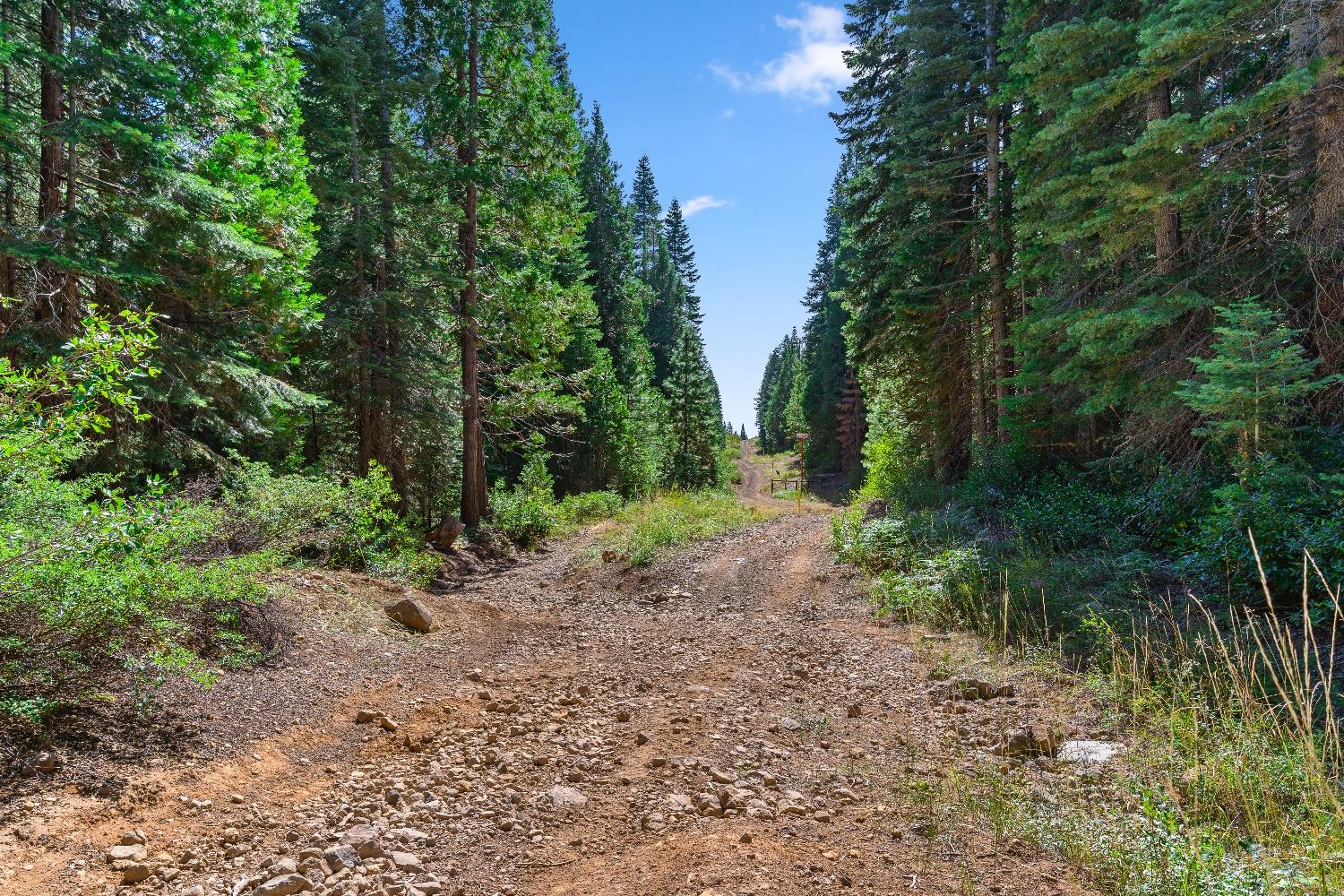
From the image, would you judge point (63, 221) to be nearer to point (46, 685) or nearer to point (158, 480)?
point (158, 480)

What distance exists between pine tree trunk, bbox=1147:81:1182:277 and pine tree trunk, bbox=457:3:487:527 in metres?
12.0

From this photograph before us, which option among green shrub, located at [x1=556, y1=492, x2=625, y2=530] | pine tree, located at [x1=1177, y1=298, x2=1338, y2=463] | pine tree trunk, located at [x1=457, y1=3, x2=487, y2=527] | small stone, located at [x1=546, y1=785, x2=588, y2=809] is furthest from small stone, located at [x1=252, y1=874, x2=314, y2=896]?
green shrub, located at [x1=556, y1=492, x2=625, y2=530]

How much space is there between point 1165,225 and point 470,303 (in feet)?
40.9

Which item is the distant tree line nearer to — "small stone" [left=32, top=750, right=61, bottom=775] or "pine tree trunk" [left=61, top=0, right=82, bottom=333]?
"pine tree trunk" [left=61, top=0, right=82, bottom=333]

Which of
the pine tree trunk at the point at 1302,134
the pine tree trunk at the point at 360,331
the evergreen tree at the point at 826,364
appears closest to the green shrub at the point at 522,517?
the pine tree trunk at the point at 360,331

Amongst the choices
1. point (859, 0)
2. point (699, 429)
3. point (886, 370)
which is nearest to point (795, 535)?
point (886, 370)

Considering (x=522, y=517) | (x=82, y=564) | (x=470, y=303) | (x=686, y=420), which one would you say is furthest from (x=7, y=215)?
(x=686, y=420)

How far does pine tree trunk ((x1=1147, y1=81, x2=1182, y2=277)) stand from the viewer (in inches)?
341

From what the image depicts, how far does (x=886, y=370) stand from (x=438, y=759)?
1688 centimetres

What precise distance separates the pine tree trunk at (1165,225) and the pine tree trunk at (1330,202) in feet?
4.79

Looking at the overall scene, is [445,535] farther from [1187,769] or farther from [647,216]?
[647,216]

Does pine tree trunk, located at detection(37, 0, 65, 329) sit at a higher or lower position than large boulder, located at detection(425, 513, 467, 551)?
higher

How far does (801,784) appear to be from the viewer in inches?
153

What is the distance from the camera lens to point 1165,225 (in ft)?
29.1
